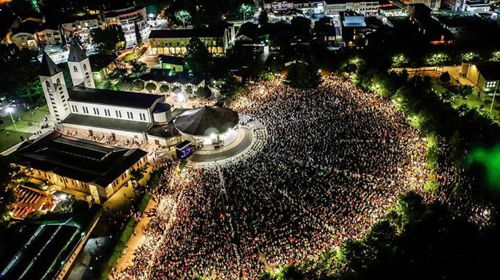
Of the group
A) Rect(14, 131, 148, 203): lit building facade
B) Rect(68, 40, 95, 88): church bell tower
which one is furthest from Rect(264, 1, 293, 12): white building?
Rect(14, 131, 148, 203): lit building facade

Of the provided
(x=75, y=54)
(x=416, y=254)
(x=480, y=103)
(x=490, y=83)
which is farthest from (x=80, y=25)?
(x=416, y=254)

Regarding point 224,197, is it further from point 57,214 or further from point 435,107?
point 435,107

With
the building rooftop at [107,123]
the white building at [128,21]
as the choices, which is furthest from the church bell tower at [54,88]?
the white building at [128,21]

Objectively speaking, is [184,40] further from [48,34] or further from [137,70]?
[48,34]

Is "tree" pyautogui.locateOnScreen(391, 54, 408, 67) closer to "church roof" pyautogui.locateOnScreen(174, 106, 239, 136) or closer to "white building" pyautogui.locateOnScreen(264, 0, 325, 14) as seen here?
"church roof" pyautogui.locateOnScreen(174, 106, 239, 136)

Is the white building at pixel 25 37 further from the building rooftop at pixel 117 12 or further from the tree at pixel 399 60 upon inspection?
the tree at pixel 399 60

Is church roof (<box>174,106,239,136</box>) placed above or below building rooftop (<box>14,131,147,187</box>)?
above

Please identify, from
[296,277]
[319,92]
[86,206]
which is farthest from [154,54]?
[296,277]
